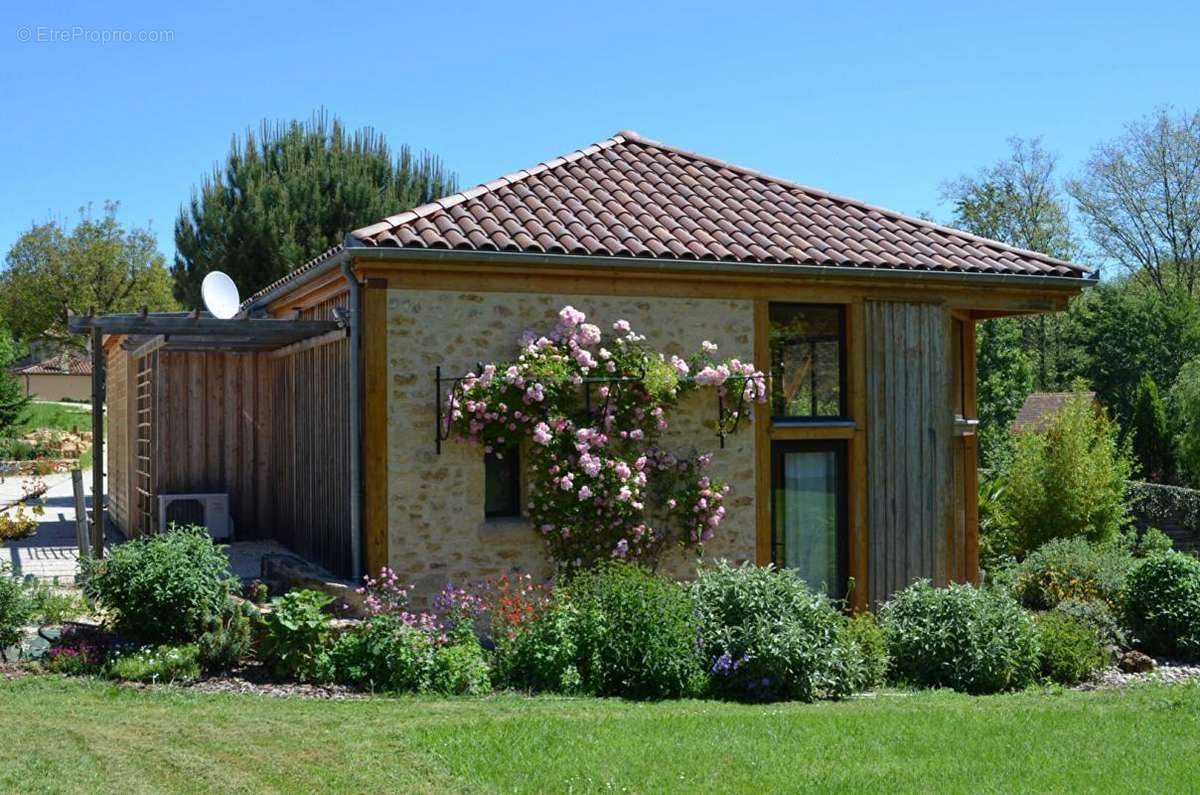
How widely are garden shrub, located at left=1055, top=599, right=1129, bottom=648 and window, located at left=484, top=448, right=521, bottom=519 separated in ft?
18.3

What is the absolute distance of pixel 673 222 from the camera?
12.4m

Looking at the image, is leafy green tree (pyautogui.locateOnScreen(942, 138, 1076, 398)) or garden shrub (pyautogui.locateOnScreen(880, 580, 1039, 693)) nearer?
garden shrub (pyautogui.locateOnScreen(880, 580, 1039, 693))

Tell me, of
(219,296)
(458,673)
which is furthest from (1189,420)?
(458,673)

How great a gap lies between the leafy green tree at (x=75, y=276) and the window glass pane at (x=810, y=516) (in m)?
49.7

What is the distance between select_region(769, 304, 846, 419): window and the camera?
12328 mm

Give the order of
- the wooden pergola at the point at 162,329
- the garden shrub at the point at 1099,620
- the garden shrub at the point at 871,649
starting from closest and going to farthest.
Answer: the garden shrub at the point at 871,649 < the garden shrub at the point at 1099,620 < the wooden pergola at the point at 162,329

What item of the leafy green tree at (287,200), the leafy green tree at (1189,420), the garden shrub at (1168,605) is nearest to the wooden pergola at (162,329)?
the garden shrub at (1168,605)

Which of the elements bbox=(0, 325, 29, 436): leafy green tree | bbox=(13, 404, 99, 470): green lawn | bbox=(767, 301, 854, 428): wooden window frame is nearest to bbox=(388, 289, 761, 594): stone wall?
bbox=(767, 301, 854, 428): wooden window frame

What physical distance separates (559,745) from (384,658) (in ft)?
7.59

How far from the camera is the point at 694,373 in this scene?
11508mm

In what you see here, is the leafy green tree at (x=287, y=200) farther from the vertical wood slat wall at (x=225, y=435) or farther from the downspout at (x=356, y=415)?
the downspout at (x=356, y=415)

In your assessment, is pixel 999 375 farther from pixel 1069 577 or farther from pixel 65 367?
pixel 65 367

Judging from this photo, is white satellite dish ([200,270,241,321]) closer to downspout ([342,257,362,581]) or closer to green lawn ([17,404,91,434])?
downspout ([342,257,362,581])

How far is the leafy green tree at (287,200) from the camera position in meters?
31.1
